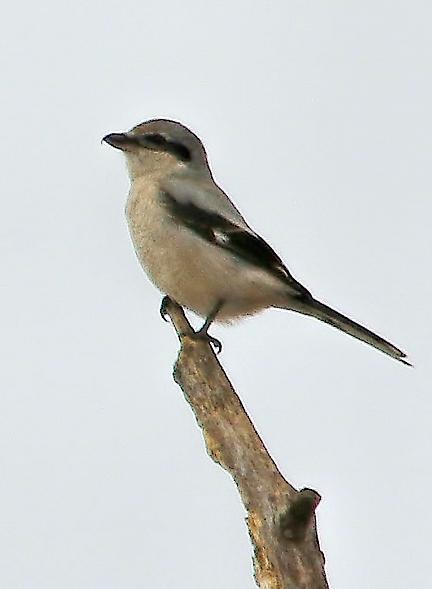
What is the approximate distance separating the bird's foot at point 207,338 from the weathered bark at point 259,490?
405mm

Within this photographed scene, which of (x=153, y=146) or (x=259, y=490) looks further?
(x=153, y=146)

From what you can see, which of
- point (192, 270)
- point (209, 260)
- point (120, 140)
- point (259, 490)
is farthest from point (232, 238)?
point (259, 490)

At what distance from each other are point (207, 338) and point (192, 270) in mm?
596

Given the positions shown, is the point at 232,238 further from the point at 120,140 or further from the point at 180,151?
the point at 120,140

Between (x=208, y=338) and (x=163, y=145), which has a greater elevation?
(x=163, y=145)

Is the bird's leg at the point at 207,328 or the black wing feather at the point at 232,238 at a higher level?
the black wing feather at the point at 232,238

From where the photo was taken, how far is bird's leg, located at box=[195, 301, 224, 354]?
641 cm

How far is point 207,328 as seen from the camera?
6723 mm

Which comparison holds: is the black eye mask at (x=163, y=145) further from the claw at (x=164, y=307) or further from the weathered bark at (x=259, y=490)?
the weathered bark at (x=259, y=490)

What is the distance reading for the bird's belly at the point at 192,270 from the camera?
682cm

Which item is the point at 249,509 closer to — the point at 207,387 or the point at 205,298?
the point at 207,387

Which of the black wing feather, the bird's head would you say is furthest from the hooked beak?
the black wing feather

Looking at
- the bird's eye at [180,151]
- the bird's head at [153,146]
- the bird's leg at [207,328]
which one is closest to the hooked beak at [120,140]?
the bird's head at [153,146]

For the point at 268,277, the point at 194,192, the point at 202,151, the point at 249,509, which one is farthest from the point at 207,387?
the point at 202,151
